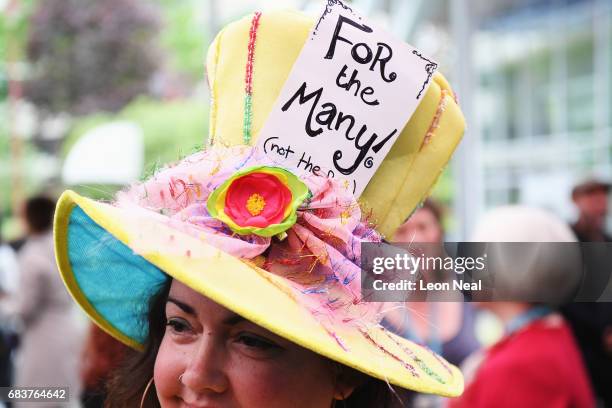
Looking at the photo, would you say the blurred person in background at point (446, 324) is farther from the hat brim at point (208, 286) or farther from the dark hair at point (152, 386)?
the hat brim at point (208, 286)

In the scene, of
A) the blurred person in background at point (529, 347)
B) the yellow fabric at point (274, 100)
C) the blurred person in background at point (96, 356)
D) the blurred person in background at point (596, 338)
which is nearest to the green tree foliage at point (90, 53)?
the blurred person in background at point (96, 356)

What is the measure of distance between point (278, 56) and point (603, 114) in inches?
340

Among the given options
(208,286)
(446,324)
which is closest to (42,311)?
(446,324)

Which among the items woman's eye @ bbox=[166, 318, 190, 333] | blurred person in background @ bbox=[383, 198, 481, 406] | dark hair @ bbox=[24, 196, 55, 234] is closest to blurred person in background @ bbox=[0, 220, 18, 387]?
dark hair @ bbox=[24, 196, 55, 234]

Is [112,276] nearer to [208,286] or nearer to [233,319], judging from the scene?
[233,319]

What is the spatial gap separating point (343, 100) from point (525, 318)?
1.32 meters

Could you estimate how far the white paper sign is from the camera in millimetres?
1361

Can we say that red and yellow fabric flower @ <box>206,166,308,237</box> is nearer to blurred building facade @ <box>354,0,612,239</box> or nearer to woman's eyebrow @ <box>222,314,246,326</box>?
woman's eyebrow @ <box>222,314,246,326</box>

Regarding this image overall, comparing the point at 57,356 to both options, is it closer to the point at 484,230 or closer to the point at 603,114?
the point at 484,230

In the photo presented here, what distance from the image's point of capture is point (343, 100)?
1372mm

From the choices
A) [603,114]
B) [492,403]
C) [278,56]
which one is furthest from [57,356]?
[603,114]

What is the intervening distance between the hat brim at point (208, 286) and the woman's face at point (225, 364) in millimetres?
102

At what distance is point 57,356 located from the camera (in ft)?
14.1

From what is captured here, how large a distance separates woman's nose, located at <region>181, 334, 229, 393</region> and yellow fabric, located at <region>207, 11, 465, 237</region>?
0.35m
